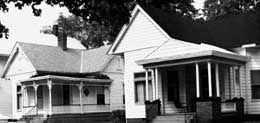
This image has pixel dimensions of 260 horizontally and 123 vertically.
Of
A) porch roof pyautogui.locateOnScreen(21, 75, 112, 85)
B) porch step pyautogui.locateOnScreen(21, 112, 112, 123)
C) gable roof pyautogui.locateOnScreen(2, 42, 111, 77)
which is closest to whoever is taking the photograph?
porch step pyautogui.locateOnScreen(21, 112, 112, 123)

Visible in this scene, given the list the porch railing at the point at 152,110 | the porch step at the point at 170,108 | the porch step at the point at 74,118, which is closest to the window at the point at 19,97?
the porch step at the point at 74,118

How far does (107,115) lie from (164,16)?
11934 mm

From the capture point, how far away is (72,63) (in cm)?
3722

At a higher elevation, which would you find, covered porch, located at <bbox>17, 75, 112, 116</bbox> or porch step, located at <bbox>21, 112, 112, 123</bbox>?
covered porch, located at <bbox>17, 75, 112, 116</bbox>

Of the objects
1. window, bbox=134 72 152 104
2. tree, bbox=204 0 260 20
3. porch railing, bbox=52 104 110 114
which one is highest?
tree, bbox=204 0 260 20

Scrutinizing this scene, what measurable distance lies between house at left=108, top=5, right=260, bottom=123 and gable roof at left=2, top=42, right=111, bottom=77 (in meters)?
8.50

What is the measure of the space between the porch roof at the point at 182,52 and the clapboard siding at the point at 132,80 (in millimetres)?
2582

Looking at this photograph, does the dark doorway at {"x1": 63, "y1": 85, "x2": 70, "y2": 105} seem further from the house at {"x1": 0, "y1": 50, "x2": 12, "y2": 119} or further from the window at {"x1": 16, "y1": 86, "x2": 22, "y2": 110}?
the house at {"x1": 0, "y1": 50, "x2": 12, "y2": 119}

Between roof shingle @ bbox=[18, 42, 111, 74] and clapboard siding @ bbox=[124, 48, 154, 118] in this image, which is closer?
clapboard siding @ bbox=[124, 48, 154, 118]

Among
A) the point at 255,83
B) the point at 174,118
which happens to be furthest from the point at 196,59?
the point at 255,83

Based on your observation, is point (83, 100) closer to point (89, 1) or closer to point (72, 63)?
point (72, 63)

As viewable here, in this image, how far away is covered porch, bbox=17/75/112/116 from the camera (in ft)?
108

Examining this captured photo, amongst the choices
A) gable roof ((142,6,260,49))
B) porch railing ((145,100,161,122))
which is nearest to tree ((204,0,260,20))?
gable roof ((142,6,260,49))

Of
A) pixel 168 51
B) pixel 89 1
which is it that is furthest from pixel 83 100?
pixel 89 1
